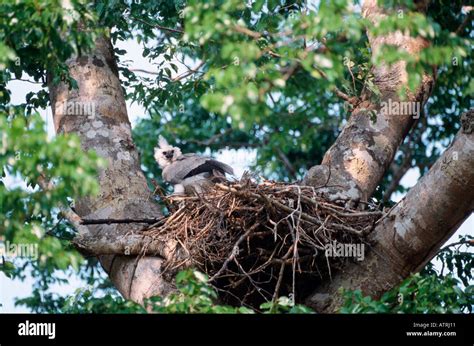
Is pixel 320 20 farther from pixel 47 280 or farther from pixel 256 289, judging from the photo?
pixel 47 280

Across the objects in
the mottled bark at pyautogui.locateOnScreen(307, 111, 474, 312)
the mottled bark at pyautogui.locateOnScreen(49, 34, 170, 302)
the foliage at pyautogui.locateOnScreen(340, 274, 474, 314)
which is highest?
the mottled bark at pyautogui.locateOnScreen(49, 34, 170, 302)

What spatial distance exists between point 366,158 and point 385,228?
4.71 feet

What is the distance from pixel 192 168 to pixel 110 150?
1.11 m

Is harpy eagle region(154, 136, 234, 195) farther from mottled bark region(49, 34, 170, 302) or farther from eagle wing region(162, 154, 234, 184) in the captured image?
mottled bark region(49, 34, 170, 302)

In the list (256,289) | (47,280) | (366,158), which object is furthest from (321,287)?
(47,280)

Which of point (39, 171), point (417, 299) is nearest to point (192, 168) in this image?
point (417, 299)

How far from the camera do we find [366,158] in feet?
33.1

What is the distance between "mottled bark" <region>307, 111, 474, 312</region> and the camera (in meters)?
8.20

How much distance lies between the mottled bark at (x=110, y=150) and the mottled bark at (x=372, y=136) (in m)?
1.70

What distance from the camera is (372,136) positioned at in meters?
10.2

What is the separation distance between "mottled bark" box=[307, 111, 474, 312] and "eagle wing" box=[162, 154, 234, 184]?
1.91 metres

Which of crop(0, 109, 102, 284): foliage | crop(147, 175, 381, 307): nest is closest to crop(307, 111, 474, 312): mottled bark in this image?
crop(147, 175, 381, 307): nest

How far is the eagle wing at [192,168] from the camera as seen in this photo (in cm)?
1038
